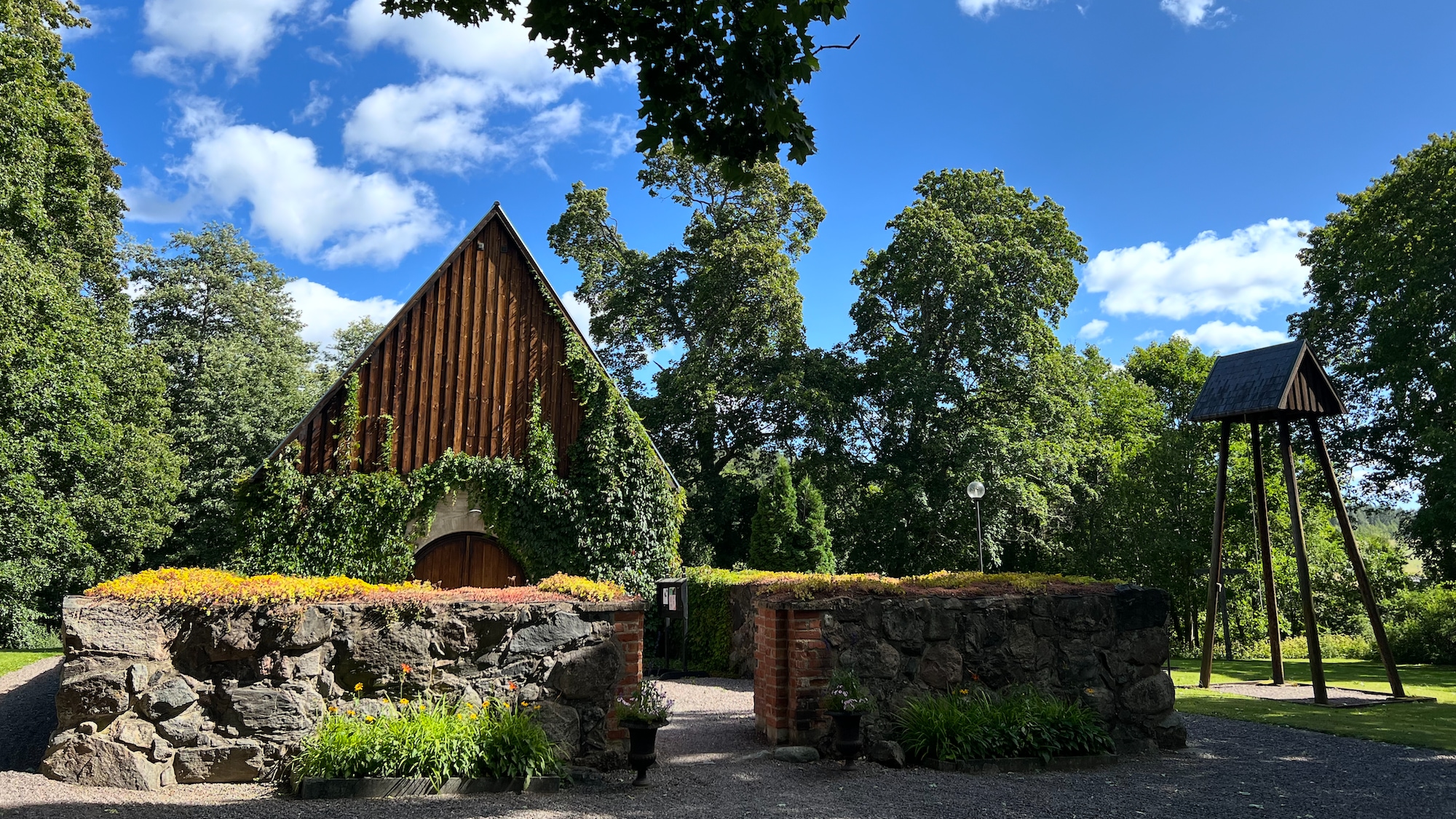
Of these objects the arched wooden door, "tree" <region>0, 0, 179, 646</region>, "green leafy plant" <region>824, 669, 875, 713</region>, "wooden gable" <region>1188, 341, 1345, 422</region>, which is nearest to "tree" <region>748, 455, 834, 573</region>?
the arched wooden door

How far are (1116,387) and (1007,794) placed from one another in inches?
1163

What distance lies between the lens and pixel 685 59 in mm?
4738

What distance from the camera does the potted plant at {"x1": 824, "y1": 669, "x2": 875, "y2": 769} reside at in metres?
6.92

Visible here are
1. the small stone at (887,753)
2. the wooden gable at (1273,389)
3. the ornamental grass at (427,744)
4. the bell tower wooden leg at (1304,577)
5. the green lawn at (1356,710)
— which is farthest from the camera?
the wooden gable at (1273,389)

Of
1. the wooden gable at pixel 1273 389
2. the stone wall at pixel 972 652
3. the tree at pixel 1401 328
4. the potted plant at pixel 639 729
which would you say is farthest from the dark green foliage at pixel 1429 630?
the potted plant at pixel 639 729

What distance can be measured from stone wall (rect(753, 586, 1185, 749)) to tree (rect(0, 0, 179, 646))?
1696 cm

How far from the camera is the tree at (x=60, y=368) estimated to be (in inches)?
646

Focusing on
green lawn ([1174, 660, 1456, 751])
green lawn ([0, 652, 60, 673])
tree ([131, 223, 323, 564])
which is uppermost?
tree ([131, 223, 323, 564])

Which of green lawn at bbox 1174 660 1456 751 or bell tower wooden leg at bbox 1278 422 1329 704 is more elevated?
bell tower wooden leg at bbox 1278 422 1329 704

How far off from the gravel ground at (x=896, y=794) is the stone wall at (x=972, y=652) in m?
0.44

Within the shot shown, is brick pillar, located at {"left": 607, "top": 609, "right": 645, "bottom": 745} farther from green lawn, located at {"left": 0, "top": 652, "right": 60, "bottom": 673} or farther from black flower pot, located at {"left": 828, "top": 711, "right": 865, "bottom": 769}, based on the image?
green lawn, located at {"left": 0, "top": 652, "right": 60, "bottom": 673}

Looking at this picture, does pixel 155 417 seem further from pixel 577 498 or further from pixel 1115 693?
pixel 1115 693

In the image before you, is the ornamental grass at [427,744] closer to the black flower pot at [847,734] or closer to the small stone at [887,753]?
the black flower pot at [847,734]

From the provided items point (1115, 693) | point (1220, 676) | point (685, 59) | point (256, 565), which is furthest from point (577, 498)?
point (1220, 676)
